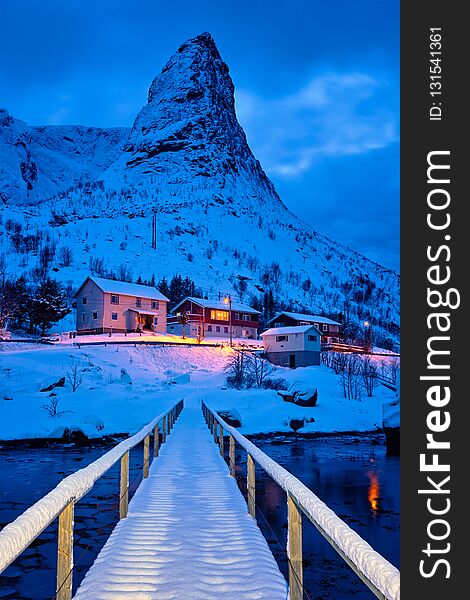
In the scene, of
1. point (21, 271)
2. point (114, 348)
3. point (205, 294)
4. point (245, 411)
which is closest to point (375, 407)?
point (245, 411)

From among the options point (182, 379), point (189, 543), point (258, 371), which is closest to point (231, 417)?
point (182, 379)

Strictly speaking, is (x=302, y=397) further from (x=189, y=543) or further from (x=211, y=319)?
(x=211, y=319)

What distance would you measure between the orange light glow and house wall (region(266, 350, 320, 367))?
4172 cm

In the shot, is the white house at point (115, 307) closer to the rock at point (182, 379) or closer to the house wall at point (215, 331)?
the house wall at point (215, 331)

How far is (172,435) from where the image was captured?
1916cm

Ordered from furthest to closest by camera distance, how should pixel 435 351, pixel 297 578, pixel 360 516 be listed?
pixel 360 516
pixel 297 578
pixel 435 351

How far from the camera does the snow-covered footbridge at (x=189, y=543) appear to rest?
2762mm

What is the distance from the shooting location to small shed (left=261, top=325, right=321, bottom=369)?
61875mm

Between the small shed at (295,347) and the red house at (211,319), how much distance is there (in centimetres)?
1247

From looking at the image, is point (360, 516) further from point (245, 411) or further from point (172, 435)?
point (245, 411)

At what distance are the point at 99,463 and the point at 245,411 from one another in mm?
30940

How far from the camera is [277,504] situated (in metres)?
15.0

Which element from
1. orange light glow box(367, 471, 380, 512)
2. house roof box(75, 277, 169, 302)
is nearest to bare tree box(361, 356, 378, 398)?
house roof box(75, 277, 169, 302)

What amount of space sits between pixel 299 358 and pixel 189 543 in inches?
2238
